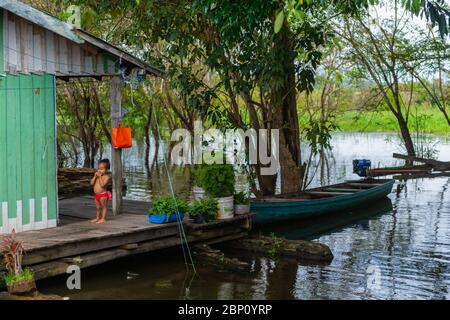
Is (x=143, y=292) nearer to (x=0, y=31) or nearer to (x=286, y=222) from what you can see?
(x=0, y=31)

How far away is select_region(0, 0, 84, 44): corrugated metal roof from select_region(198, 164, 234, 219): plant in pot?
3.04 m

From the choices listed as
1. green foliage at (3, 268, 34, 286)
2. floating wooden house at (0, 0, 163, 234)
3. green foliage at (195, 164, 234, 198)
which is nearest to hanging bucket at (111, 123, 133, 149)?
floating wooden house at (0, 0, 163, 234)

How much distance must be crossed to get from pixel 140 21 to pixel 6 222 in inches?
259

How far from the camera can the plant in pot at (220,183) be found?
1038cm

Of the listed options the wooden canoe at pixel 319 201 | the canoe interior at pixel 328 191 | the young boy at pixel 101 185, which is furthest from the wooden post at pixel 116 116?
the canoe interior at pixel 328 191

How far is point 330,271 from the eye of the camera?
9.92 metres

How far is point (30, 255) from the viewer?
26.1 feet

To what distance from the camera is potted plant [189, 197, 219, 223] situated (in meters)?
10.1

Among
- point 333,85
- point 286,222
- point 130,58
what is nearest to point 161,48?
point 333,85

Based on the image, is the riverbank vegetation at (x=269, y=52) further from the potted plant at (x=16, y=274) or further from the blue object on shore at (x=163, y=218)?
the potted plant at (x=16, y=274)

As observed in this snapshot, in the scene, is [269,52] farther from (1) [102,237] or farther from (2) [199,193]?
(1) [102,237]

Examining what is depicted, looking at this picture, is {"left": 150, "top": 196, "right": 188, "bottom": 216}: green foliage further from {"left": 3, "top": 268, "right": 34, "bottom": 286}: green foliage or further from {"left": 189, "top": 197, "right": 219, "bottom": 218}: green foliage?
{"left": 3, "top": 268, "right": 34, "bottom": 286}: green foliage

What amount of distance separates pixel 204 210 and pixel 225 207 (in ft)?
1.67

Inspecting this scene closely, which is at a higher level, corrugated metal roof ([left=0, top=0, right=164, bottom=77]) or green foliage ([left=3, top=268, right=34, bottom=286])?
corrugated metal roof ([left=0, top=0, right=164, bottom=77])
